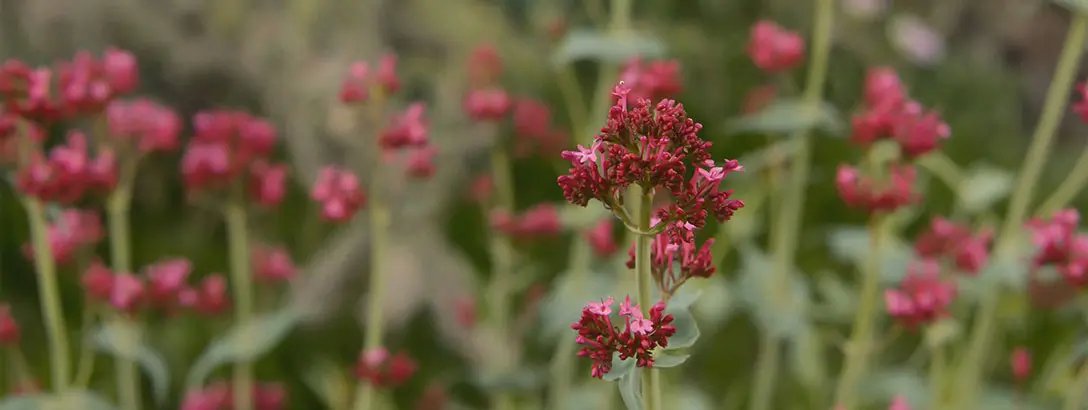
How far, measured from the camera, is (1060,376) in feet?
5.59

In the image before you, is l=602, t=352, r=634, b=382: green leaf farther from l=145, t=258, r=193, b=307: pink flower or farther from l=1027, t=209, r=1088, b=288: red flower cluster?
l=145, t=258, r=193, b=307: pink flower

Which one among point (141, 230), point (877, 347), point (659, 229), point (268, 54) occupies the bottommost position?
point (659, 229)

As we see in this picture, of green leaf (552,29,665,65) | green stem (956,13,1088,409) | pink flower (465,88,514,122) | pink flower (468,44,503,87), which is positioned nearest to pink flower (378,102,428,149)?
green leaf (552,29,665,65)

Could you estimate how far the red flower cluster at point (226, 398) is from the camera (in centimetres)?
190

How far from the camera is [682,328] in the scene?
877mm

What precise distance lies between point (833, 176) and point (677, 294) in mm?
2441

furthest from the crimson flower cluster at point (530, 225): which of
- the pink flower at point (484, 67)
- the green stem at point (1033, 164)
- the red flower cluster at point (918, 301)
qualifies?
the green stem at point (1033, 164)

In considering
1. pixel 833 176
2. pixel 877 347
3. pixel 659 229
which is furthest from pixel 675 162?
pixel 833 176

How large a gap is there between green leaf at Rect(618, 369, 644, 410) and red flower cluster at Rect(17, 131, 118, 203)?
896mm

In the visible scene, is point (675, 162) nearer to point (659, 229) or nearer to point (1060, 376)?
point (659, 229)

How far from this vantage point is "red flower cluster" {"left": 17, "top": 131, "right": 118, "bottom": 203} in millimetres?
1341

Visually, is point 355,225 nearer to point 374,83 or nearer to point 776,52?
point 374,83

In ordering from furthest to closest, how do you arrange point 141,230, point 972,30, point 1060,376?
point 972,30 → point 141,230 → point 1060,376

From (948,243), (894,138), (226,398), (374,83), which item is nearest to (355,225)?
(226,398)
